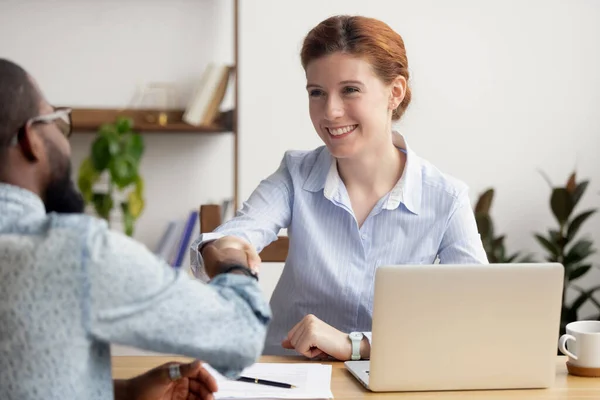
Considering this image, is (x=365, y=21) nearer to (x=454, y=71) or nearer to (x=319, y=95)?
(x=319, y=95)

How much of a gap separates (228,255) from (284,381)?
0.28 metres

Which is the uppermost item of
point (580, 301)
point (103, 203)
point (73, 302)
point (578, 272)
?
point (73, 302)

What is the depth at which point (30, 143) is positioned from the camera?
99 centimetres

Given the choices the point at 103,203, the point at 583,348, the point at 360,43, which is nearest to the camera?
the point at 583,348

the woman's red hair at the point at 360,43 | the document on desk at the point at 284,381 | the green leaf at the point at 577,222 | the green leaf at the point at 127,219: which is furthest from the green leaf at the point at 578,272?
the document on desk at the point at 284,381

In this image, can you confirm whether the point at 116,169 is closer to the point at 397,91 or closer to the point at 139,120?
the point at 139,120

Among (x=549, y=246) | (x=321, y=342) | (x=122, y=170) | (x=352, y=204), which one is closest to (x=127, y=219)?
(x=122, y=170)

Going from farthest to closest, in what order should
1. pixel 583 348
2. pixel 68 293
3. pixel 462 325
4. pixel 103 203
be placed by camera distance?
pixel 103 203 → pixel 583 348 → pixel 462 325 → pixel 68 293

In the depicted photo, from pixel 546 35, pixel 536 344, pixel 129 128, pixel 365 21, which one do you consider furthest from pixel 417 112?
pixel 536 344

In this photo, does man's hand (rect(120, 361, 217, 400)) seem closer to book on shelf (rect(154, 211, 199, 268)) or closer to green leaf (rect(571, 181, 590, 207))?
book on shelf (rect(154, 211, 199, 268))

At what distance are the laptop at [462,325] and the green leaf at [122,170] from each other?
2.00 metres

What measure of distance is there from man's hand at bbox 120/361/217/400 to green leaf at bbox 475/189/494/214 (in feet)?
7.28

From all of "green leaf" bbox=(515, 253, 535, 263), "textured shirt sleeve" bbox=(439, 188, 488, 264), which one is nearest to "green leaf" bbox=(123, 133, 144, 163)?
"green leaf" bbox=(515, 253, 535, 263)

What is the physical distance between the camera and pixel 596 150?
356 cm
